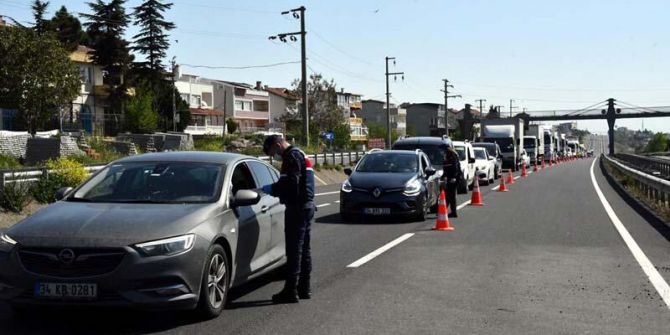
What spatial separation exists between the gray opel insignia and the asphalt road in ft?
1.36

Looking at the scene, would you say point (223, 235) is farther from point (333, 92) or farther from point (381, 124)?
point (381, 124)

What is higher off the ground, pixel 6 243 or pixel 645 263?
pixel 6 243

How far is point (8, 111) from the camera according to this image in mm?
52719

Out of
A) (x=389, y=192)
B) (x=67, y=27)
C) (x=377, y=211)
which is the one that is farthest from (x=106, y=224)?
(x=67, y=27)

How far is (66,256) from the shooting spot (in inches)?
233

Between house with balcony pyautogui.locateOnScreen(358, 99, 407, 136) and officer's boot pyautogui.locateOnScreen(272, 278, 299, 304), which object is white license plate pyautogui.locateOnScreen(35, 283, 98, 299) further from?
house with balcony pyautogui.locateOnScreen(358, 99, 407, 136)

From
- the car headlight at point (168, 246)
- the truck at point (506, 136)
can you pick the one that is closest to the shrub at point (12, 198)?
the car headlight at point (168, 246)

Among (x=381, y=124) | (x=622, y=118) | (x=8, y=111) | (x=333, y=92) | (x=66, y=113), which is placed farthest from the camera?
(x=381, y=124)

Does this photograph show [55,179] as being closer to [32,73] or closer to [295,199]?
Answer: [295,199]

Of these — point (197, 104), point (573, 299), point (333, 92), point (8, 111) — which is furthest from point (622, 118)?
point (573, 299)

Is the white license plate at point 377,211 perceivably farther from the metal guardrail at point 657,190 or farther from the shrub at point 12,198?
the shrub at point 12,198

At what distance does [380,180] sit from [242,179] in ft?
26.9

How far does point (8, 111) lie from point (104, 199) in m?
49.9

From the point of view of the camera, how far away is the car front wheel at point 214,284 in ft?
21.5
